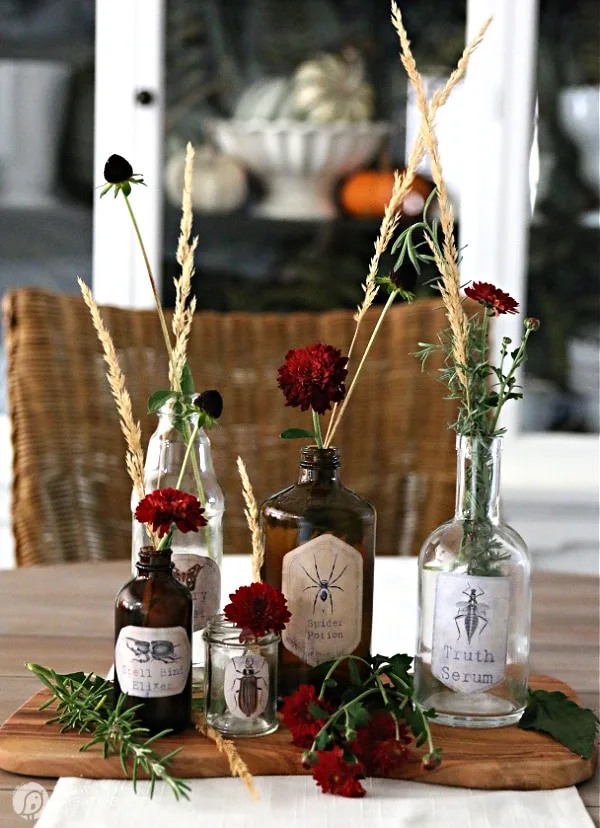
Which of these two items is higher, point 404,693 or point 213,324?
point 213,324

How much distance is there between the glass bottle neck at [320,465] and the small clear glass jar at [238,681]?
10 cm

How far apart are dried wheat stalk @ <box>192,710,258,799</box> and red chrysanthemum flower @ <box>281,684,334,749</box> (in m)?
0.03

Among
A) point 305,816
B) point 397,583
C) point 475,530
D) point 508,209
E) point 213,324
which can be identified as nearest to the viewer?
point 305,816

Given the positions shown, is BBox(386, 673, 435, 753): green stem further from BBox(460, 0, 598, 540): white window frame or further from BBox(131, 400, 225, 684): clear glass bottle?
BBox(460, 0, 598, 540): white window frame

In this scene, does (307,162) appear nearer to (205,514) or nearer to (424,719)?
(205,514)

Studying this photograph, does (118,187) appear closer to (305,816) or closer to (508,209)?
(305,816)

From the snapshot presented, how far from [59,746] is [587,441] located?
1.69 m

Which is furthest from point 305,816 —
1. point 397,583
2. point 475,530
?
point 397,583

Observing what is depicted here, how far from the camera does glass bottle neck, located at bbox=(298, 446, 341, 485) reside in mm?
691

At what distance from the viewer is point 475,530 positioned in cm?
68

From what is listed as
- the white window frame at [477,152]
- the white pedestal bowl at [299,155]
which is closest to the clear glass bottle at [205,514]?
the white window frame at [477,152]

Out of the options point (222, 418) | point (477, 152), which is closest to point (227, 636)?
point (222, 418)

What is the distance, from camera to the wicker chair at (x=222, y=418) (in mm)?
1502

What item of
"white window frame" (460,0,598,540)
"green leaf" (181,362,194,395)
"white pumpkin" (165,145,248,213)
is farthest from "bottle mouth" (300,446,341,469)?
"white pumpkin" (165,145,248,213)
